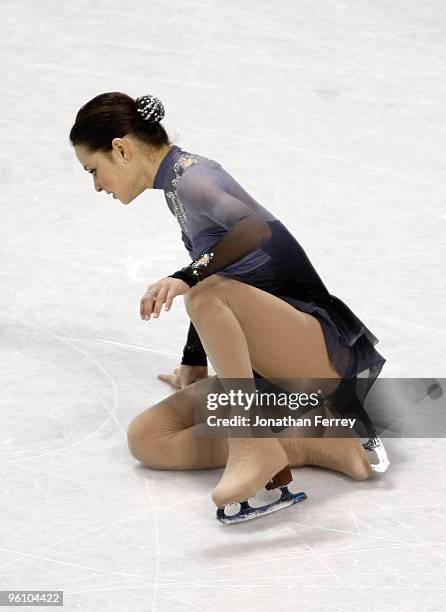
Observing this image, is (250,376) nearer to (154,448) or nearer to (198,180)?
(154,448)

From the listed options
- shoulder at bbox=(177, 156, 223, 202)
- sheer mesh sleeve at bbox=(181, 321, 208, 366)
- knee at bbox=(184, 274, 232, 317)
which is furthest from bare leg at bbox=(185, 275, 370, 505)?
sheer mesh sleeve at bbox=(181, 321, 208, 366)

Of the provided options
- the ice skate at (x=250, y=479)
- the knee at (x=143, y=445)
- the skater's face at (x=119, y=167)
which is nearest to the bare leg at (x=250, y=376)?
the knee at (x=143, y=445)

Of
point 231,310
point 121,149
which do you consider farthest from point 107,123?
point 231,310

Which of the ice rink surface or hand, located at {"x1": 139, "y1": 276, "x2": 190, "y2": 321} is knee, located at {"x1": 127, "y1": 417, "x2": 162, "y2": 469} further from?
hand, located at {"x1": 139, "y1": 276, "x2": 190, "y2": 321}

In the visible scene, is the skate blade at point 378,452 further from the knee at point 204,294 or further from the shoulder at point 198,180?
the shoulder at point 198,180

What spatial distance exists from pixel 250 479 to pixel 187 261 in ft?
4.42

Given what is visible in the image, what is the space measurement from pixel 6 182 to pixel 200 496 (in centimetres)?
182

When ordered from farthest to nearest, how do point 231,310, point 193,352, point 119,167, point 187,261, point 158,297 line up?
1. point 187,261
2. point 193,352
3. point 119,167
4. point 231,310
5. point 158,297

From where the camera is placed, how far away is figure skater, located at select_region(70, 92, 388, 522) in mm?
2551

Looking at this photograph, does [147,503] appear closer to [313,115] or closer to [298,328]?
[298,328]

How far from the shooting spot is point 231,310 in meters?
2.58

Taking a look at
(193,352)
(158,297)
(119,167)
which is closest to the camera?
(158,297)

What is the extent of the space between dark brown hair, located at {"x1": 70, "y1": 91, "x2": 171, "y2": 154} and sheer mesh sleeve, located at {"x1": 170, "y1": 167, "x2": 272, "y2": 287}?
0.15 metres

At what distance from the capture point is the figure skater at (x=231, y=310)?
2.55 m
